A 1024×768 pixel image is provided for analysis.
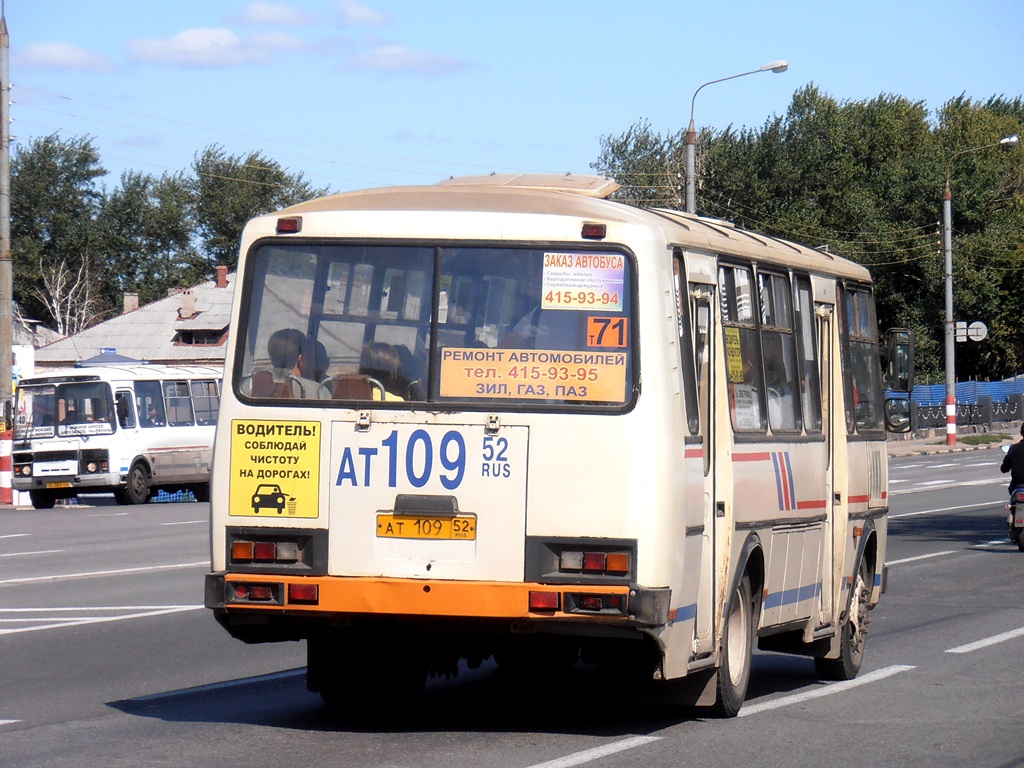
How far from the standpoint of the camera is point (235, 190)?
354 ft

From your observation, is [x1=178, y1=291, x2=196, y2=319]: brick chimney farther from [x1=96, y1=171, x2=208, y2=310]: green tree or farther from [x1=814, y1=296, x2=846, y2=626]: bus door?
[x1=814, y1=296, x2=846, y2=626]: bus door

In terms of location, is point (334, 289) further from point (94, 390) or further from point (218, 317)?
point (218, 317)

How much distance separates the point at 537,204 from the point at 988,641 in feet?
20.8

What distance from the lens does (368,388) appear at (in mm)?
7914

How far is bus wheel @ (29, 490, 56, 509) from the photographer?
34.3m

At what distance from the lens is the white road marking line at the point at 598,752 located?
23.9 feet

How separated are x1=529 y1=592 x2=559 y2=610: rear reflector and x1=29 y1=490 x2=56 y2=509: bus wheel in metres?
28.4

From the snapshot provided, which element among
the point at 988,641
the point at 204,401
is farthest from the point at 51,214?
the point at 988,641

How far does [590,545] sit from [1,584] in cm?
1031

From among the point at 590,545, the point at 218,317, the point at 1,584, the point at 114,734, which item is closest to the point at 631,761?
the point at 590,545

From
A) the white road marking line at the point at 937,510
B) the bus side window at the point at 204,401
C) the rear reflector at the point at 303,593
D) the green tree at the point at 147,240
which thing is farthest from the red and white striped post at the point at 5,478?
the green tree at the point at 147,240

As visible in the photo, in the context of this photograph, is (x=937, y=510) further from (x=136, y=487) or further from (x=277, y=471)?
(x=277, y=471)

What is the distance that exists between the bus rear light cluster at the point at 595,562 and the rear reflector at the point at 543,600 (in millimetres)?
148

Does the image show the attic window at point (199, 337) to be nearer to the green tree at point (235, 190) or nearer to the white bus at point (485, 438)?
the green tree at point (235, 190)
